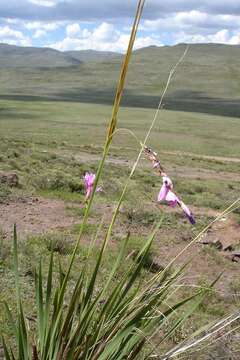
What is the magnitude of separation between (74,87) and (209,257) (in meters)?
135

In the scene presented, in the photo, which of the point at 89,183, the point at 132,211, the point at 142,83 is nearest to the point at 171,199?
the point at 89,183

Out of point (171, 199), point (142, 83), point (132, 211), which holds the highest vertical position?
point (171, 199)

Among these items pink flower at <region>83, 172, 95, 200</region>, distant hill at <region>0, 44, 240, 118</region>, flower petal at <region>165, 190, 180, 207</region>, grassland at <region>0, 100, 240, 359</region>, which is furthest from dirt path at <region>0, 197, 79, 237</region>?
distant hill at <region>0, 44, 240, 118</region>

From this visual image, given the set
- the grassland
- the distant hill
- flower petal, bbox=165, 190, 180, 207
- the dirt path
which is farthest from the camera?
the distant hill

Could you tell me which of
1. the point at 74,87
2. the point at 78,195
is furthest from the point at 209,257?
the point at 74,87

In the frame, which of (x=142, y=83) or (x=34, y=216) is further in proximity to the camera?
(x=142, y=83)

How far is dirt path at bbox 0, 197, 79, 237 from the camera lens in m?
9.00

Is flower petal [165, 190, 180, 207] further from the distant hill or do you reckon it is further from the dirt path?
the distant hill

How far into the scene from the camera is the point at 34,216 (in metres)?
9.94

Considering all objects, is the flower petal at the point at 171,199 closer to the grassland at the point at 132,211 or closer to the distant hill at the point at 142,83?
the grassland at the point at 132,211

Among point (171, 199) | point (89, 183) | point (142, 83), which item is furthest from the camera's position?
point (142, 83)

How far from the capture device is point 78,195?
12562 mm

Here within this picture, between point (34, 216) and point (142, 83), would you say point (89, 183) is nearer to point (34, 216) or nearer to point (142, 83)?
point (34, 216)

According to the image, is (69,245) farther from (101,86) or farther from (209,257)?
(101,86)
